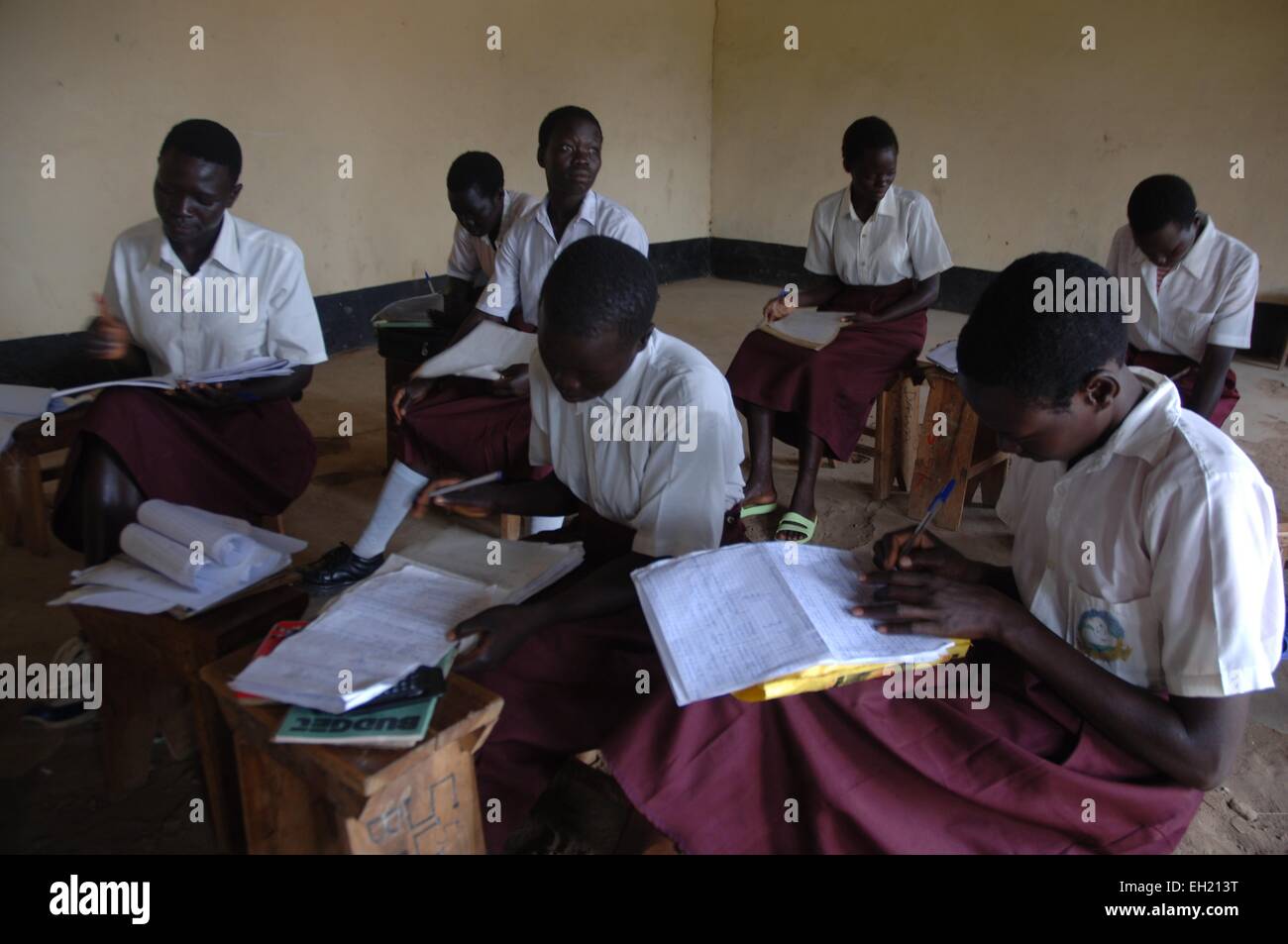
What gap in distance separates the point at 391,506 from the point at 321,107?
11.0ft

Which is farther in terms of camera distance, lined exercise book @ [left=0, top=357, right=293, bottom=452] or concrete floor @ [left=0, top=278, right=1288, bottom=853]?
lined exercise book @ [left=0, top=357, right=293, bottom=452]

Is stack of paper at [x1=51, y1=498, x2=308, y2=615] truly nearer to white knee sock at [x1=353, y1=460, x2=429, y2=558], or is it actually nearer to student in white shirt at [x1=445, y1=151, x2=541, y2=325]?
white knee sock at [x1=353, y1=460, x2=429, y2=558]

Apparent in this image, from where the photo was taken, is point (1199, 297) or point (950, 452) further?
point (950, 452)

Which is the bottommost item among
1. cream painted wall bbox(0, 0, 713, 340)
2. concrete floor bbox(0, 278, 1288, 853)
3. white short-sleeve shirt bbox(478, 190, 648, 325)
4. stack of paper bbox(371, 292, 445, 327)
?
concrete floor bbox(0, 278, 1288, 853)

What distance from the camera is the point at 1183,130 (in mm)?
5695

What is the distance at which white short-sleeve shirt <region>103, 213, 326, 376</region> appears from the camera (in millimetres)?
2334

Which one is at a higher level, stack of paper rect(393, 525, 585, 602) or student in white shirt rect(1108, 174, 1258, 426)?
student in white shirt rect(1108, 174, 1258, 426)

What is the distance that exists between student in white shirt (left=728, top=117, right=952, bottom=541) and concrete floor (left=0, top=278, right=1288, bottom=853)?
0.24 m

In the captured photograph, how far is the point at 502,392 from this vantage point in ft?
8.51

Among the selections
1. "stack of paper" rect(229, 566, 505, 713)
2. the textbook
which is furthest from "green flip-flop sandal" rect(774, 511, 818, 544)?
"stack of paper" rect(229, 566, 505, 713)

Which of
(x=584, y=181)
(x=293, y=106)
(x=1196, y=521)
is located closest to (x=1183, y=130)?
(x=584, y=181)

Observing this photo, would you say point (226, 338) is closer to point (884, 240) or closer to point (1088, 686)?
point (1088, 686)

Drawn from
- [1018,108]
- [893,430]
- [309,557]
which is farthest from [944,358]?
[1018,108]
